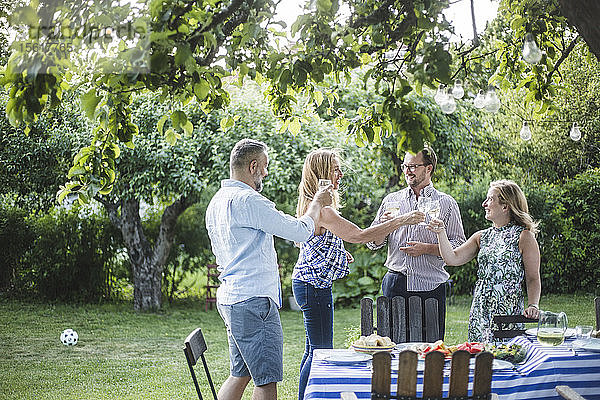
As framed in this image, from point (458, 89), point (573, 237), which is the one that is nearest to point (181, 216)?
point (573, 237)

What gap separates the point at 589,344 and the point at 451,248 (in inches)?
40.0

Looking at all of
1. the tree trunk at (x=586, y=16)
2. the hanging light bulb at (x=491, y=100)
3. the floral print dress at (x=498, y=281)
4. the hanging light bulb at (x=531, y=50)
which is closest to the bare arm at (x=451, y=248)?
the floral print dress at (x=498, y=281)

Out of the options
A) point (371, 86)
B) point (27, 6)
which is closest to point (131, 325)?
point (371, 86)

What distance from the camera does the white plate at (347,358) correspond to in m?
2.76

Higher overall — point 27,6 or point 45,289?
point 27,6

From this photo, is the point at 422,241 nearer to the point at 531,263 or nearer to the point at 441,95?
the point at 531,263

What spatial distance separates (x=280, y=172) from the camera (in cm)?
783

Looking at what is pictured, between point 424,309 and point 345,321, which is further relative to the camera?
point 345,321

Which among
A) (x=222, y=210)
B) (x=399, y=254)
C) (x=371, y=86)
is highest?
(x=371, y=86)

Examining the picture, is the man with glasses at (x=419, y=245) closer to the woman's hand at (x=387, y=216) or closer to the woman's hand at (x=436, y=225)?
the woman's hand at (x=387, y=216)

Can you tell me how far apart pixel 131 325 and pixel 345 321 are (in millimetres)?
2484

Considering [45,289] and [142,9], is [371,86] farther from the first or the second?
[142,9]

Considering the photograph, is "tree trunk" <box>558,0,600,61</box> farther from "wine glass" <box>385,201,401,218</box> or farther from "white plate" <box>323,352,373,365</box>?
"wine glass" <box>385,201,401,218</box>

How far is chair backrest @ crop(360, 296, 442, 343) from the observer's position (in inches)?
143
